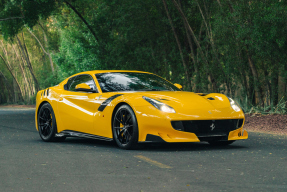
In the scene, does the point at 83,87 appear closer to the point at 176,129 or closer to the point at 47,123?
the point at 47,123

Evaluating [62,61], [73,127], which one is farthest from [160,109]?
[62,61]

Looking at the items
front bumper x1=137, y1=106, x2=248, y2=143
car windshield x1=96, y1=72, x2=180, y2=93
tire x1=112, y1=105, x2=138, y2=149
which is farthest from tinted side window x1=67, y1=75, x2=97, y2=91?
front bumper x1=137, y1=106, x2=248, y2=143

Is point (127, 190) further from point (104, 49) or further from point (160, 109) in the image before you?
point (104, 49)

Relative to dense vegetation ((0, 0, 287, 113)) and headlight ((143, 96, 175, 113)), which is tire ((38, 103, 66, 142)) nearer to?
headlight ((143, 96, 175, 113))

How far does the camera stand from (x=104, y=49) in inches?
961

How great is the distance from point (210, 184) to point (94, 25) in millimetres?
20679

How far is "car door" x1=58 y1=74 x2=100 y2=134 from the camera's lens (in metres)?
8.59

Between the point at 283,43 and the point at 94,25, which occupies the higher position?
the point at 94,25

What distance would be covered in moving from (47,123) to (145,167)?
4.13 metres

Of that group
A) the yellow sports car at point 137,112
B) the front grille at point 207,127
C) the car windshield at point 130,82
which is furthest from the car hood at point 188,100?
the car windshield at point 130,82

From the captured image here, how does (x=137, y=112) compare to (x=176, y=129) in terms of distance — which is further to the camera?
(x=137, y=112)

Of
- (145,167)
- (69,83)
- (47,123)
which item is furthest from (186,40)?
(145,167)

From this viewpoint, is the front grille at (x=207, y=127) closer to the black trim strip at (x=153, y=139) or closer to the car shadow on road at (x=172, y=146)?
the black trim strip at (x=153, y=139)

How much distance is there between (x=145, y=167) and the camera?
627 cm
